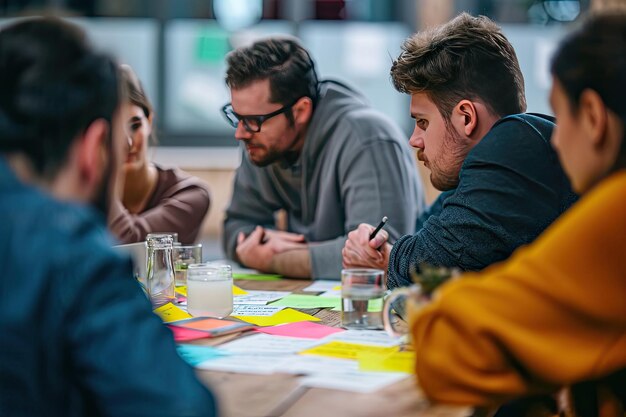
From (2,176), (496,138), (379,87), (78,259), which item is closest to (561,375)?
(78,259)

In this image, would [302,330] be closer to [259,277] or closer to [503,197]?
[503,197]

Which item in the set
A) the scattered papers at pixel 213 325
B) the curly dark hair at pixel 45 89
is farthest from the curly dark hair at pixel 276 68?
the curly dark hair at pixel 45 89

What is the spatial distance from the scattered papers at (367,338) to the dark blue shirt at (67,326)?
1.91ft

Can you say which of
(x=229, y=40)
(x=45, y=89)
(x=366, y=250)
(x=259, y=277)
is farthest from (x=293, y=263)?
(x=229, y=40)

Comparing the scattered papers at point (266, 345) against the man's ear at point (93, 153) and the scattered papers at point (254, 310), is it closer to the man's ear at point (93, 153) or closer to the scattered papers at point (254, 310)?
the scattered papers at point (254, 310)

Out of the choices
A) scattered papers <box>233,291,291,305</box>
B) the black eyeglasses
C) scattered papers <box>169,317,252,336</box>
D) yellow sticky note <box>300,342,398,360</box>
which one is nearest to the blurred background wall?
the black eyeglasses

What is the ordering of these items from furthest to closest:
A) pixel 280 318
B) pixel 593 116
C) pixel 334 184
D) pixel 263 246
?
pixel 334 184, pixel 263 246, pixel 280 318, pixel 593 116

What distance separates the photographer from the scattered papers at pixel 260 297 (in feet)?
6.62

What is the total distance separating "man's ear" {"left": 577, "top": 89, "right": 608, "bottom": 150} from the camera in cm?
117

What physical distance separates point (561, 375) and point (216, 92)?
568 cm

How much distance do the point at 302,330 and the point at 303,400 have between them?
47 cm

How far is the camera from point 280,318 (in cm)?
178

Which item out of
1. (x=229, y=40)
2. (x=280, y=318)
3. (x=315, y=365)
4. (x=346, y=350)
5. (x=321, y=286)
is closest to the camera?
(x=315, y=365)

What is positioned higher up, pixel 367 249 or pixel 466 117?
pixel 466 117
